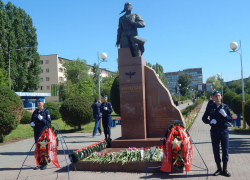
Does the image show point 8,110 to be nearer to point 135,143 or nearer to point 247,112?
point 135,143

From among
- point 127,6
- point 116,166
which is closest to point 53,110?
point 127,6

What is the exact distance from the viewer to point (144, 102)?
8422 mm

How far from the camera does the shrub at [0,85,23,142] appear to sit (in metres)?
10.7

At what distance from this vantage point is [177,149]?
5.39 metres

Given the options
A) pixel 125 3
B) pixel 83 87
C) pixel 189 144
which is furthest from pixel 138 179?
pixel 83 87

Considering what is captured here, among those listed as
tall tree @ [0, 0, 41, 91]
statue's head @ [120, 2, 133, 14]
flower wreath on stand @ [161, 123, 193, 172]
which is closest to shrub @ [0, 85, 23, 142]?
statue's head @ [120, 2, 133, 14]

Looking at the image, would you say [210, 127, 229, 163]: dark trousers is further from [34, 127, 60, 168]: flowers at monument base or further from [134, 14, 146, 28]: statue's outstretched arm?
[134, 14, 146, 28]: statue's outstretched arm

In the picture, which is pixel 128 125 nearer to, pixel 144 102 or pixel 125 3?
pixel 144 102

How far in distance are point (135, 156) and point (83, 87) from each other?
49.2 meters

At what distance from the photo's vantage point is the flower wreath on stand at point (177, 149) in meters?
5.37

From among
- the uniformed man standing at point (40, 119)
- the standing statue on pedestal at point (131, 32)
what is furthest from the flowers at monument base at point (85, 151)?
the standing statue on pedestal at point (131, 32)

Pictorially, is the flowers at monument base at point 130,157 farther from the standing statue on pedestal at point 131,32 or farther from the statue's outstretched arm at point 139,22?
the statue's outstretched arm at point 139,22

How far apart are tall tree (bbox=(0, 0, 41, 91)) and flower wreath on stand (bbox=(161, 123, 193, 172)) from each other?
32271 mm

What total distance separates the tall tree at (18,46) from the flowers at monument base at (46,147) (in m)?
30.2
